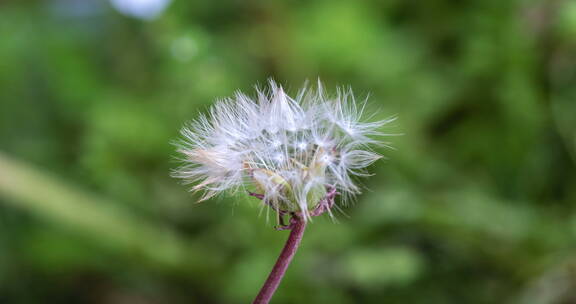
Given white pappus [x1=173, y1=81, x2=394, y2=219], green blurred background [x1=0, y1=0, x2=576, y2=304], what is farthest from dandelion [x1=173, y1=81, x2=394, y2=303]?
green blurred background [x1=0, y1=0, x2=576, y2=304]

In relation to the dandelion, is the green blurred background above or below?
above

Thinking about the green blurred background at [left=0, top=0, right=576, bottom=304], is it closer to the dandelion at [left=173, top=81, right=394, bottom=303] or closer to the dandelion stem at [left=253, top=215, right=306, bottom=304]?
the dandelion at [left=173, top=81, right=394, bottom=303]

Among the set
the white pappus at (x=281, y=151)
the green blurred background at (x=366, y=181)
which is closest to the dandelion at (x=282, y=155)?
the white pappus at (x=281, y=151)

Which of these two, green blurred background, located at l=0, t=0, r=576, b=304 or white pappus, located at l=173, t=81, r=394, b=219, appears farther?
green blurred background, located at l=0, t=0, r=576, b=304

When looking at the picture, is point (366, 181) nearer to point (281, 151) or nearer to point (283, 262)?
point (281, 151)

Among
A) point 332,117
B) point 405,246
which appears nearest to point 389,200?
point 405,246

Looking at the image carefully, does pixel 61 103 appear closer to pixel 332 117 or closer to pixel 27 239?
pixel 27 239

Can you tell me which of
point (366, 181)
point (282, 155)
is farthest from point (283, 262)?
point (366, 181)

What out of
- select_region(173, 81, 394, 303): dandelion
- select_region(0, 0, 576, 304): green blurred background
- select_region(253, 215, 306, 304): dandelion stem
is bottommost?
select_region(253, 215, 306, 304): dandelion stem

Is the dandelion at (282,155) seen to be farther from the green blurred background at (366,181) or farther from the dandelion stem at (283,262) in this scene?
the green blurred background at (366,181)
